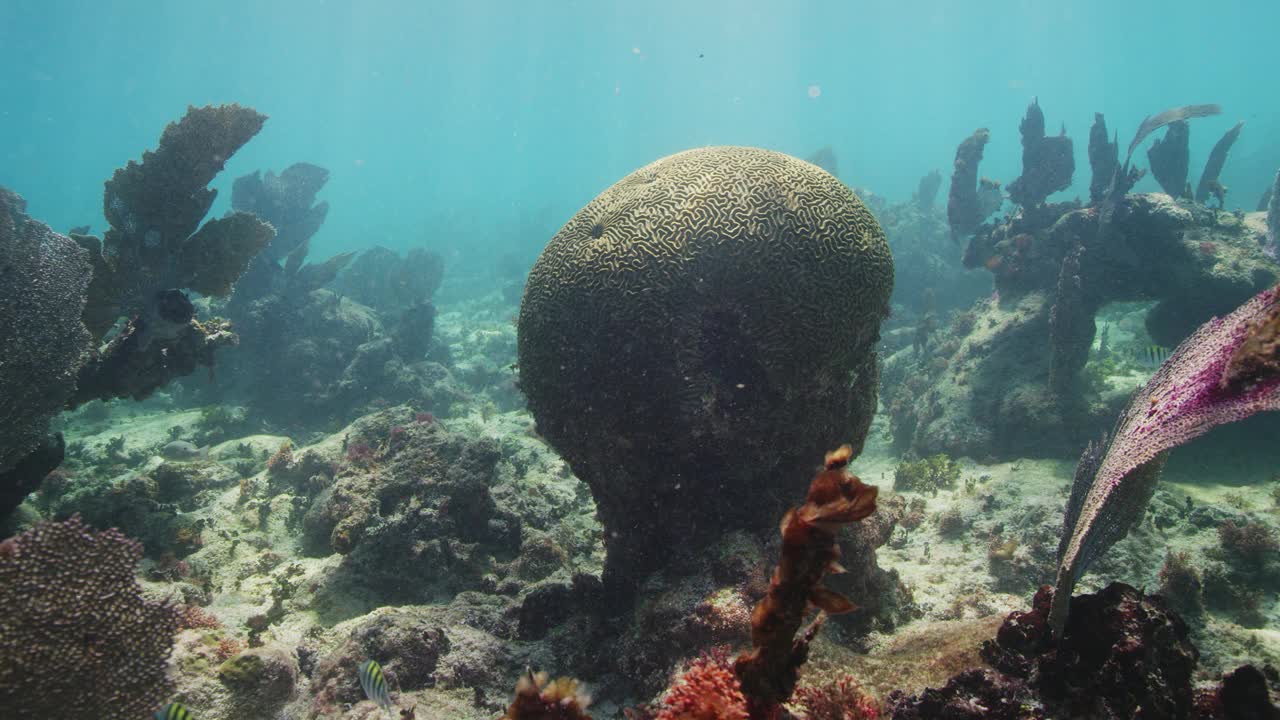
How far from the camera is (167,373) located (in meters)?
8.33

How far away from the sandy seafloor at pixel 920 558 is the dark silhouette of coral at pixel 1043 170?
30.2 ft

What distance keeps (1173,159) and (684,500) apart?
687 inches

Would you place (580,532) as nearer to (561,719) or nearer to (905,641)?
(905,641)

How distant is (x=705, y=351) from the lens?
14.9 feet

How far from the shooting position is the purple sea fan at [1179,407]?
7.07 feet

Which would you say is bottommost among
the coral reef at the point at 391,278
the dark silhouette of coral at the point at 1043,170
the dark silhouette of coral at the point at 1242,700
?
the dark silhouette of coral at the point at 1242,700

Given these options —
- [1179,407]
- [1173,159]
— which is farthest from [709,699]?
Result: [1173,159]

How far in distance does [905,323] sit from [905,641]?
56.8 ft

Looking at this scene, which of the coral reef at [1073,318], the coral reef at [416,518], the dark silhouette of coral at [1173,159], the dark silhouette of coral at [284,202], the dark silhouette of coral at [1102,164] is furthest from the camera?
the dark silhouette of coral at [284,202]

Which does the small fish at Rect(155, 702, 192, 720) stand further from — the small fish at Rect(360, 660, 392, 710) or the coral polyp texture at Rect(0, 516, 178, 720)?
the small fish at Rect(360, 660, 392, 710)

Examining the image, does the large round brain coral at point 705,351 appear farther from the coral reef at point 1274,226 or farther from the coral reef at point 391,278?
the coral reef at point 391,278

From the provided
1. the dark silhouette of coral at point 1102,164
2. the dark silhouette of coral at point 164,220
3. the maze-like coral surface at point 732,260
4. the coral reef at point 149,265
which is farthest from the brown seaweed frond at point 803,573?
the dark silhouette of coral at point 1102,164

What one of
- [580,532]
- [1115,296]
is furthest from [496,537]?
[1115,296]

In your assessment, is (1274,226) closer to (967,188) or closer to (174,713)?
(967,188)
